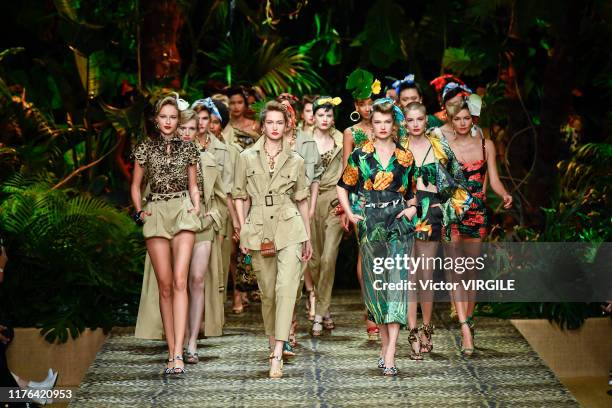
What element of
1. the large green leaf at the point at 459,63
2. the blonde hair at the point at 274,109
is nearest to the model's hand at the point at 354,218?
the blonde hair at the point at 274,109

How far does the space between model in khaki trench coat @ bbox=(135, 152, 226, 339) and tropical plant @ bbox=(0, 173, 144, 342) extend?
933mm

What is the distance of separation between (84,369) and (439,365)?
2737 millimetres

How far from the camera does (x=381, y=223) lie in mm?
8102

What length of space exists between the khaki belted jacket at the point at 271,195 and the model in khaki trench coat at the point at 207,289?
0.40 m

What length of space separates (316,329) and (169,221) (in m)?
1.85

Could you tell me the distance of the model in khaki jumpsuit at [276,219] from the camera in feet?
26.6

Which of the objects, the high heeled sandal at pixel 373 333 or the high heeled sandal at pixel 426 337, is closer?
the high heeled sandal at pixel 426 337

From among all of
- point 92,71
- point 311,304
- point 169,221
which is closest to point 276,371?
point 169,221

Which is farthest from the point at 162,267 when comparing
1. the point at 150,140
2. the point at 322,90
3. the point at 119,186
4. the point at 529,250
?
the point at 322,90

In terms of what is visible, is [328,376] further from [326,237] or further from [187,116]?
[187,116]

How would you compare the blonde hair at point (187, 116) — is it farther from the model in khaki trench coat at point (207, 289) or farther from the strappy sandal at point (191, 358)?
the strappy sandal at point (191, 358)

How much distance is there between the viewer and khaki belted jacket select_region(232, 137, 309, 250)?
8180 millimetres

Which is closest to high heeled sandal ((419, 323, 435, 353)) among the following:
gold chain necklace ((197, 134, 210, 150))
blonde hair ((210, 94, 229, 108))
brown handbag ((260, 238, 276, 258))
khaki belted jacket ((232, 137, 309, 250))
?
Answer: khaki belted jacket ((232, 137, 309, 250))

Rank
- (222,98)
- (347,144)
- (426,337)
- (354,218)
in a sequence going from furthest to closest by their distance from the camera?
(222,98), (347,144), (426,337), (354,218)
